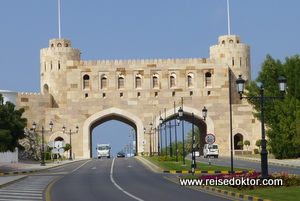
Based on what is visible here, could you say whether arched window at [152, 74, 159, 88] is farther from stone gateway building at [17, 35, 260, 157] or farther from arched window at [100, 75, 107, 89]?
arched window at [100, 75, 107, 89]

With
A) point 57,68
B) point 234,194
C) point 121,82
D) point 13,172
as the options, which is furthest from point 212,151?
point 234,194

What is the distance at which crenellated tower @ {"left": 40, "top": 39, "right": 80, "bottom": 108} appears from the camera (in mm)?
86188

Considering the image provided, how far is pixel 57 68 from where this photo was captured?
86.4 metres

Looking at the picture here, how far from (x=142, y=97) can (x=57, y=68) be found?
39.6ft

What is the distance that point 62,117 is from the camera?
83.6 m

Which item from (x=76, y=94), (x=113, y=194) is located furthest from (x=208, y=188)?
(x=76, y=94)

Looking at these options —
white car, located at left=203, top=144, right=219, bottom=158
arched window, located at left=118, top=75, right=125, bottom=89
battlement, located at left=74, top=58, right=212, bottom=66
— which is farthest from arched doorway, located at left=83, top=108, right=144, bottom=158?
white car, located at left=203, top=144, right=219, bottom=158

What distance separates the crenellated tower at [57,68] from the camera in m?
86.2

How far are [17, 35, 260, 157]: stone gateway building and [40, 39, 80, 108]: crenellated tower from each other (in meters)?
2.15

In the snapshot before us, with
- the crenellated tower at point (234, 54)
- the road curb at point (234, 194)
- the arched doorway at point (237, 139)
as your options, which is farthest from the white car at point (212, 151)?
the road curb at point (234, 194)

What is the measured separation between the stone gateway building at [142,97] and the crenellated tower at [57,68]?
215 cm

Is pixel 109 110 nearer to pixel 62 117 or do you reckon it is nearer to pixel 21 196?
pixel 62 117

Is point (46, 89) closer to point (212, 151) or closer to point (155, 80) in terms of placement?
point (155, 80)

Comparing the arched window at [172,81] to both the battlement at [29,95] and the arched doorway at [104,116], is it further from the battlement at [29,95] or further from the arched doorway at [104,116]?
the battlement at [29,95]
